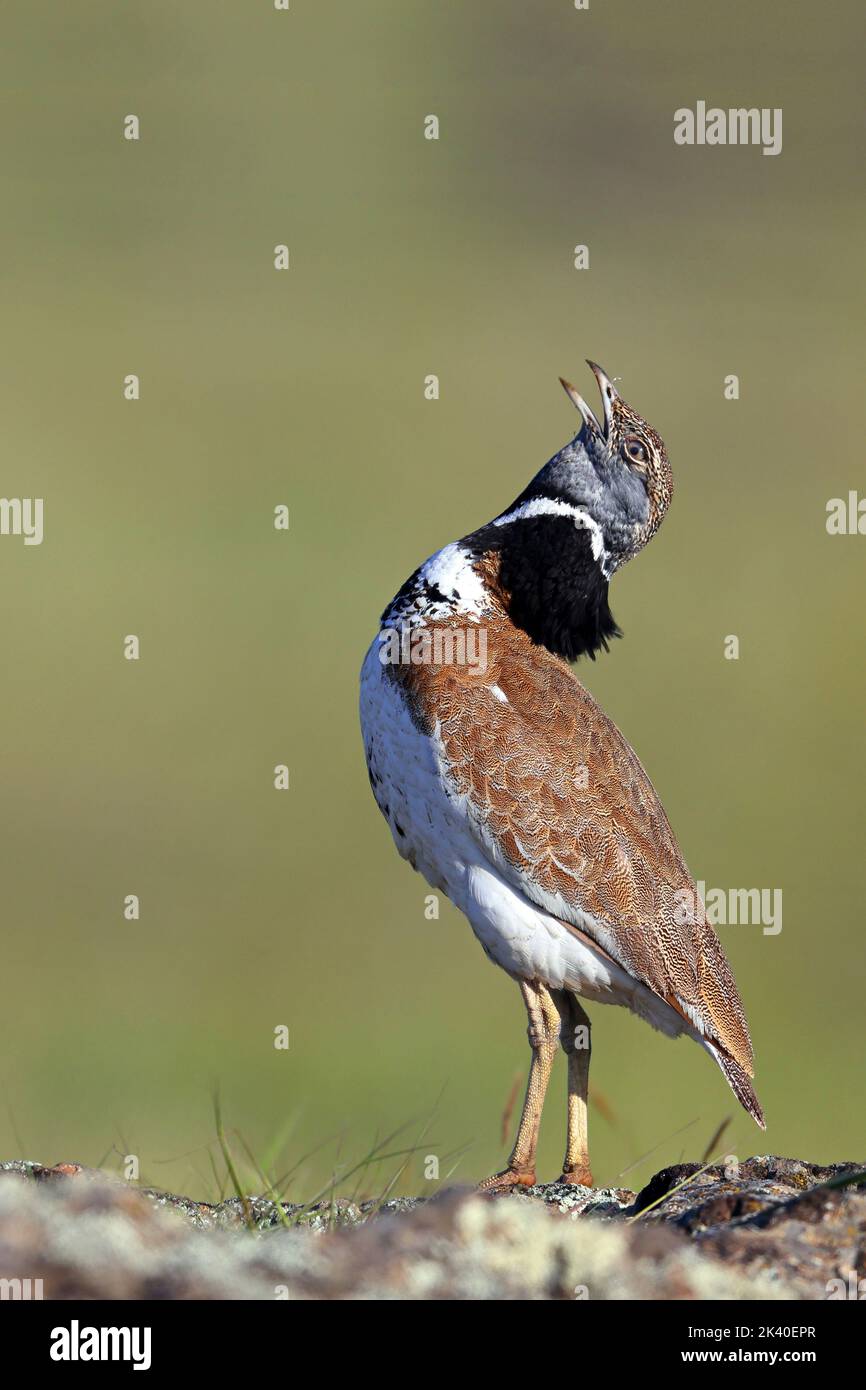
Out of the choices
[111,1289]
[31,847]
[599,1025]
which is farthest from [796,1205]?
[31,847]

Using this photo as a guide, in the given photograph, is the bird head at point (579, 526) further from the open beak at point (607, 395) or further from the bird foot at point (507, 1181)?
the bird foot at point (507, 1181)

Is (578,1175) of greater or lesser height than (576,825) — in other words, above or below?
below

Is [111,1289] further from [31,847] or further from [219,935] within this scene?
[31,847]

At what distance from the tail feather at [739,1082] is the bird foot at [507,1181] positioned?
1.08 meters

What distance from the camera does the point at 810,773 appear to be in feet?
102

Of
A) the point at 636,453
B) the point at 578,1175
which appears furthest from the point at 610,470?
the point at 578,1175

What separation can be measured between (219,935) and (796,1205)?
19.5m

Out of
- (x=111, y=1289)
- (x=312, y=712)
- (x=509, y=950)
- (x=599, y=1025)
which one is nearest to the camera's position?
(x=111, y=1289)

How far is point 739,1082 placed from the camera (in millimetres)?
10250

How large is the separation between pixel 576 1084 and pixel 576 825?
4.53 ft

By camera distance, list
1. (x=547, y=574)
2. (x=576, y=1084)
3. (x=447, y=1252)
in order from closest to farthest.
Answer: (x=447, y=1252) < (x=576, y=1084) < (x=547, y=574)

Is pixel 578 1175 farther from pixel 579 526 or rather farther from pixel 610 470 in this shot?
pixel 610 470

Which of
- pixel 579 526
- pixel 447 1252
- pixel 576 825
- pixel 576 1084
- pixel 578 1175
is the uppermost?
pixel 579 526

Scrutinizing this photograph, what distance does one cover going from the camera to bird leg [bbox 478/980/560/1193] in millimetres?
10216
